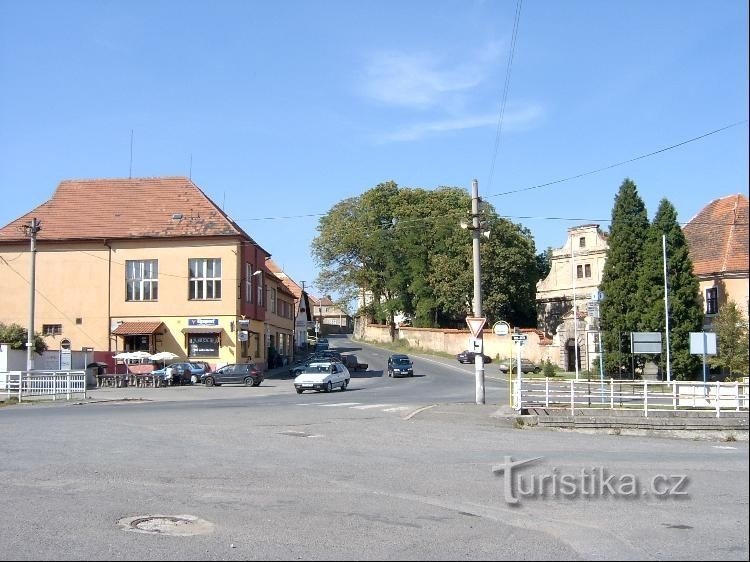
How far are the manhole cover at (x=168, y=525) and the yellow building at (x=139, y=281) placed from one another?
142 feet

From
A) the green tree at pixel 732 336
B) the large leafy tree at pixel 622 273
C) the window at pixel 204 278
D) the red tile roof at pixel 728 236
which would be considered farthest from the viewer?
the window at pixel 204 278

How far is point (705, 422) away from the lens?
16.5 m

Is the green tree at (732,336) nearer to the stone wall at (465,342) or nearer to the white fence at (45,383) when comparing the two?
the white fence at (45,383)

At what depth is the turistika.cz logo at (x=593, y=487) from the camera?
8422mm

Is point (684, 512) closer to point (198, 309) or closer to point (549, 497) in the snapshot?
point (549, 497)

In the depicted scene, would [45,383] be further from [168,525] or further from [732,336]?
[732,336]

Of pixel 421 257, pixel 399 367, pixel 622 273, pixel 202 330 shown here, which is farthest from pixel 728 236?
pixel 421 257

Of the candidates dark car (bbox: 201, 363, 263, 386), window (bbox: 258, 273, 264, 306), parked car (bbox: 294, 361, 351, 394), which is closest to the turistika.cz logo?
parked car (bbox: 294, 361, 351, 394)

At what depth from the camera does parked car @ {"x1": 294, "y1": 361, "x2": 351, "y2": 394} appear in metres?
Answer: 38.0

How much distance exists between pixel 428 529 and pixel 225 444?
8.54m

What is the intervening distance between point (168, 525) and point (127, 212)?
49.7 metres

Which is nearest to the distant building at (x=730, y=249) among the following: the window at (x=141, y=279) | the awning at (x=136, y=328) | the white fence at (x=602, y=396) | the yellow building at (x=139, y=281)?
the white fence at (x=602, y=396)

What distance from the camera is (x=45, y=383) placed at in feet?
108

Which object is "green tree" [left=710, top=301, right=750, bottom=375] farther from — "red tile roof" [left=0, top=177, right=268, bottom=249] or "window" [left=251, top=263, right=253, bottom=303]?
"window" [left=251, top=263, right=253, bottom=303]
